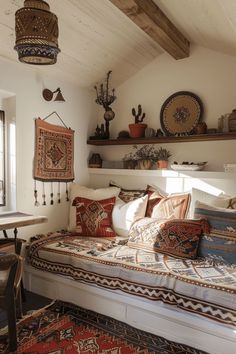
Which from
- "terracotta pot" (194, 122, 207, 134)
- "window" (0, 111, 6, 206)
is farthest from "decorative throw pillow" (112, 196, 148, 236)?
"window" (0, 111, 6, 206)

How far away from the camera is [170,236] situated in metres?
2.35

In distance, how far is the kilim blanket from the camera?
2914 mm

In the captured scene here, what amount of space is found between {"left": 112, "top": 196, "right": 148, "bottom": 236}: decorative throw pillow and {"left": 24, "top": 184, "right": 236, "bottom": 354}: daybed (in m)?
0.19

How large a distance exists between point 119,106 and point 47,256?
6.42 feet

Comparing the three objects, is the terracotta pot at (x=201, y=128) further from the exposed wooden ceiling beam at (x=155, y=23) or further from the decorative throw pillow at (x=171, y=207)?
the exposed wooden ceiling beam at (x=155, y=23)

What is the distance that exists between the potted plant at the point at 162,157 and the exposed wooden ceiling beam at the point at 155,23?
3.36 ft

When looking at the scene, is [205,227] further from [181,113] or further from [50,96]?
[50,96]

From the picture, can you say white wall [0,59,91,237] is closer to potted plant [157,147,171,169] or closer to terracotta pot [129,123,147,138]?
terracotta pot [129,123,147,138]

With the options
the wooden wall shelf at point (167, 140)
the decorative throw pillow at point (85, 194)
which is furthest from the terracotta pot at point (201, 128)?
the decorative throw pillow at point (85, 194)

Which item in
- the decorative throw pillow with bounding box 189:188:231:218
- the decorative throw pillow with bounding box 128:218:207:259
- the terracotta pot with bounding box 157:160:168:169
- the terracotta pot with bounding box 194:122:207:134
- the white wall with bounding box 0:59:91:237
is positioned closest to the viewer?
the decorative throw pillow with bounding box 128:218:207:259

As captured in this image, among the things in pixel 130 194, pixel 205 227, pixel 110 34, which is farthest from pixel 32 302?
pixel 110 34

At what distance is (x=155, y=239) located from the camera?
7.93 feet

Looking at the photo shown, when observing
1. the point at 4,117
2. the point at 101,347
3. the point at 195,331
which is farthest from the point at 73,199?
the point at 195,331

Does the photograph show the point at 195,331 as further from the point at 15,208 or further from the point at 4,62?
the point at 4,62
